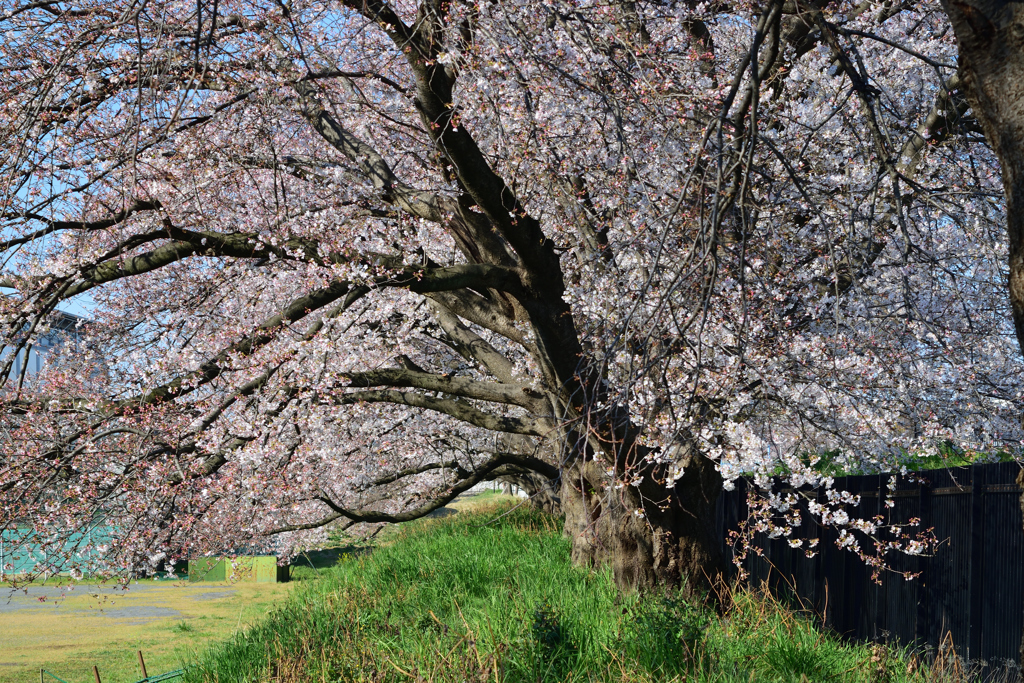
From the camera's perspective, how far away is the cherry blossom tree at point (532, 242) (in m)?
5.47

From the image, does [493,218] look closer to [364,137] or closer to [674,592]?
[364,137]

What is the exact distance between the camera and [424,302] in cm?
989

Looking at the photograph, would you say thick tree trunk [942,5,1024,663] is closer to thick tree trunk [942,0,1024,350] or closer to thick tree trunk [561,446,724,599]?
thick tree trunk [942,0,1024,350]

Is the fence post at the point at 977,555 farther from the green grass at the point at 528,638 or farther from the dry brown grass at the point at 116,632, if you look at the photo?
the dry brown grass at the point at 116,632

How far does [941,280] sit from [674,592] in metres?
3.89

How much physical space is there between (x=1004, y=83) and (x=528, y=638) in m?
4.09

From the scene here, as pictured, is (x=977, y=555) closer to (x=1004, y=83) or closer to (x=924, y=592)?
(x=924, y=592)

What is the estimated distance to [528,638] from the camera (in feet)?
17.4

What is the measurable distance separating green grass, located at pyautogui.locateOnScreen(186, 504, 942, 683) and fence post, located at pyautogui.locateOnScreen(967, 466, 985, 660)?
0.60 meters

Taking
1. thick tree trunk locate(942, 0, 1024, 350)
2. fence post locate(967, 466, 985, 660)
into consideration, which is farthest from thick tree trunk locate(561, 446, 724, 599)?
thick tree trunk locate(942, 0, 1024, 350)

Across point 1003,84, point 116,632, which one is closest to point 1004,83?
point 1003,84

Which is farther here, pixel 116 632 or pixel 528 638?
pixel 116 632

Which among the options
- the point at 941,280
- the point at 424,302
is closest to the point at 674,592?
the point at 941,280

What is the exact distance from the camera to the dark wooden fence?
20.5 ft
